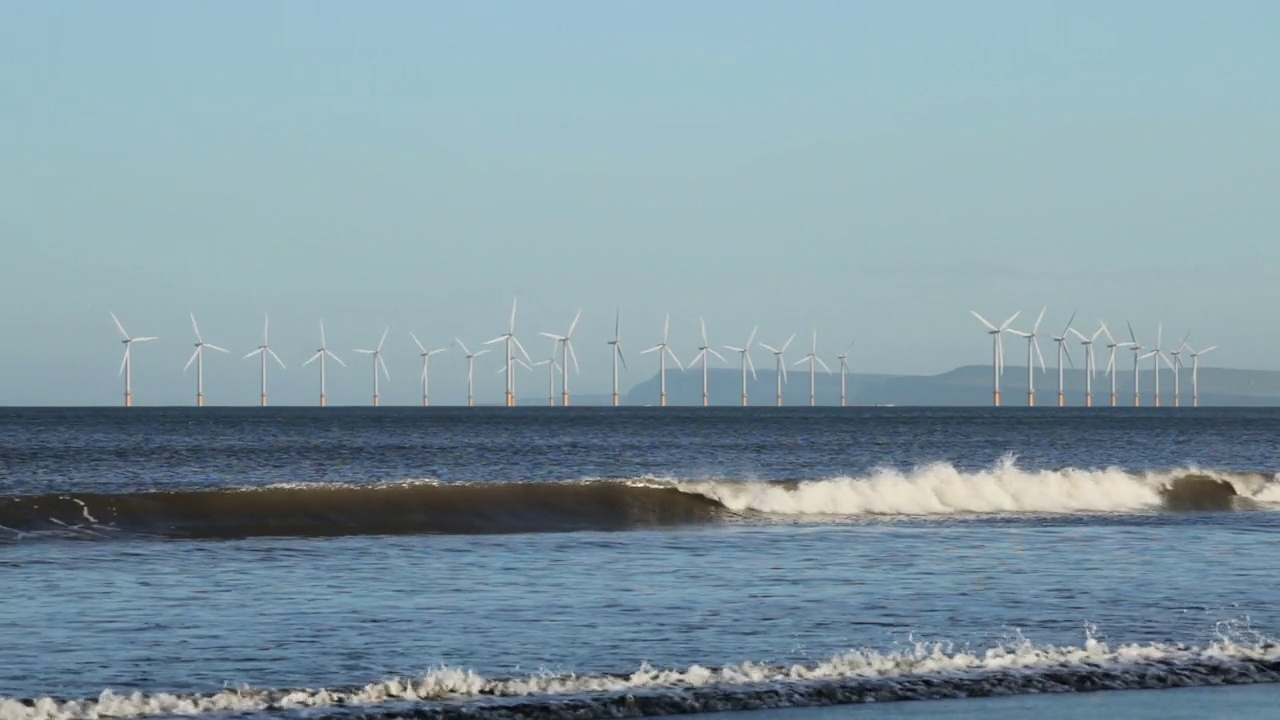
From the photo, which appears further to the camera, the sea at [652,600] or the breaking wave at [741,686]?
the sea at [652,600]

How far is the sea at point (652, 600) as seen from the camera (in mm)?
14633

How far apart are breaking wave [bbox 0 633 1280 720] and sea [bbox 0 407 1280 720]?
0.04 meters

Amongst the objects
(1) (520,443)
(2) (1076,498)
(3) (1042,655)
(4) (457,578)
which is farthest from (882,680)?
(1) (520,443)

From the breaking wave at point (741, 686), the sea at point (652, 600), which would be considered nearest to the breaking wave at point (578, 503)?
the sea at point (652, 600)

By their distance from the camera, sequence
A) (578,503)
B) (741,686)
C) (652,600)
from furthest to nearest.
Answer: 1. (578,503)
2. (652,600)
3. (741,686)

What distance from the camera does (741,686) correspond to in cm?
1480

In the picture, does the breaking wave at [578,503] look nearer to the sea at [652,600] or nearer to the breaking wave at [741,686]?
the sea at [652,600]

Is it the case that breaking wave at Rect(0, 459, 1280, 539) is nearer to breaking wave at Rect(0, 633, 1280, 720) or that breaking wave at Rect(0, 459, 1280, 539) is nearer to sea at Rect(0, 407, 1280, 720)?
sea at Rect(0, 407, 1280, 720)

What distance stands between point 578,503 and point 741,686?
26.1 meters

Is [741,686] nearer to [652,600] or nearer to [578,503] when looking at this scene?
[652,600]

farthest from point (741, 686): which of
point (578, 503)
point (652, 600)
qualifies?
point (578, 503)

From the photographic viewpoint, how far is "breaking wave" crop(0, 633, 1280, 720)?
13.9 metres

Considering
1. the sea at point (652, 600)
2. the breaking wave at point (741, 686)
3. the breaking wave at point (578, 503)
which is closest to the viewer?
the breaking wave at point (741, 686)

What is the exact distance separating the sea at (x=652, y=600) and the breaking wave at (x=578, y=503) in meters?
0.13
